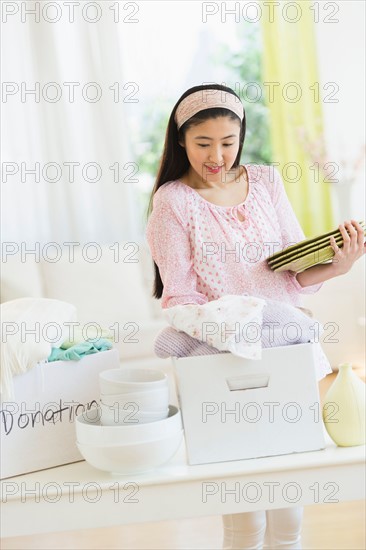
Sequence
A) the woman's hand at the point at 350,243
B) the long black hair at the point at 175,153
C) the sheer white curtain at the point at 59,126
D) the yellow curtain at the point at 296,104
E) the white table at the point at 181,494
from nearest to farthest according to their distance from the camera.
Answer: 1. the white table at the point at 181,494
2. the woman's hand at the point at 350,243
3. the long black hair at the point at 175,153
4. the sheer white curtain at the point at 59,126
5. the yellow curtain at the point at 296,104

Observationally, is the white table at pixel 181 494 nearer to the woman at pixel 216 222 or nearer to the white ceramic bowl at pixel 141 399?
the white ceramic bowl at pixel 141 399

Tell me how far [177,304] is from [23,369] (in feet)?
1.02

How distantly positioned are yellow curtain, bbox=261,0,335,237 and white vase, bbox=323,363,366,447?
3750mm

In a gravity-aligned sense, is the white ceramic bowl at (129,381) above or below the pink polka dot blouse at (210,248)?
below

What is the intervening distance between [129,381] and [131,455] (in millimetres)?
179

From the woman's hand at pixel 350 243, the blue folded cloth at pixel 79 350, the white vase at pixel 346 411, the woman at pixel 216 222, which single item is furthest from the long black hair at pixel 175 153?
the white vase at pixel 346 411

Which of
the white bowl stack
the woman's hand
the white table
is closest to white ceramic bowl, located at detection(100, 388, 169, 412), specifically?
the white bowl stack

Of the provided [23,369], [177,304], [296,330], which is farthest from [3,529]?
[296,330]

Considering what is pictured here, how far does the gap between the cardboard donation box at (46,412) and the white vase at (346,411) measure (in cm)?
44

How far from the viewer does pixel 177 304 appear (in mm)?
1510

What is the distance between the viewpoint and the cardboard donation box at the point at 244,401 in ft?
4.65

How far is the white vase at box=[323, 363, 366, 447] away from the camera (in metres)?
1.43

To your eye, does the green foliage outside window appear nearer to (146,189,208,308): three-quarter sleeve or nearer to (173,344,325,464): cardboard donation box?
(146,189,208,308): three-quarter sleeve

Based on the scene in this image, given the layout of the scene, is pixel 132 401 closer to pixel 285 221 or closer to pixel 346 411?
pixel 346 411
